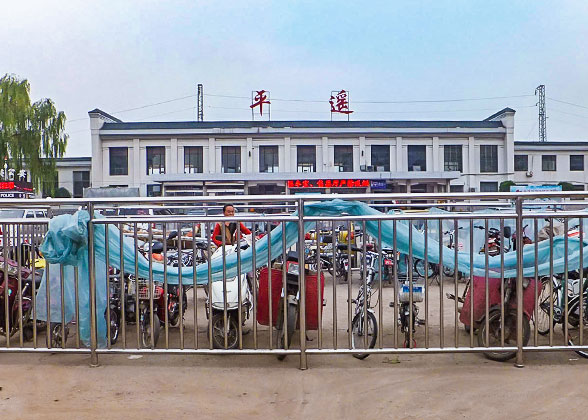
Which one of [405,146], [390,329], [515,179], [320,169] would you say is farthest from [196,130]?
[390,329]

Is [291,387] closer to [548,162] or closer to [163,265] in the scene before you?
[163,265]

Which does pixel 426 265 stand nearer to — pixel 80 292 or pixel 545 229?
pixel 545 229

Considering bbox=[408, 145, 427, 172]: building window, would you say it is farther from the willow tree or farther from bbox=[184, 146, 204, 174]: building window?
the willow tree

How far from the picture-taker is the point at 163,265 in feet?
15.5

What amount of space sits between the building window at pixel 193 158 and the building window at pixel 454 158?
60.4 ft

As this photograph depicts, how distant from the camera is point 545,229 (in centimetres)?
563

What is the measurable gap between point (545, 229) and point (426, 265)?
189cm

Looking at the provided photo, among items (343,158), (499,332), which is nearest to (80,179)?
(343,158)

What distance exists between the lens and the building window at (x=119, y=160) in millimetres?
41625

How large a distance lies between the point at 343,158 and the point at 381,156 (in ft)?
9.47

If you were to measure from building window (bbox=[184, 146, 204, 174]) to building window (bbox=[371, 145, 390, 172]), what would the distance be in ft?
41.9

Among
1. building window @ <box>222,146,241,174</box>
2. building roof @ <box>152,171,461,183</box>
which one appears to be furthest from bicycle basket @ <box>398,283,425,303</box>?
building window @ <box>222,146,241,174</box>

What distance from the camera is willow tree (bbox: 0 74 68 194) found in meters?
29.9

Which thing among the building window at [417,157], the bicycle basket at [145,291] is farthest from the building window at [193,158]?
the bicycle basket at [145,291]
